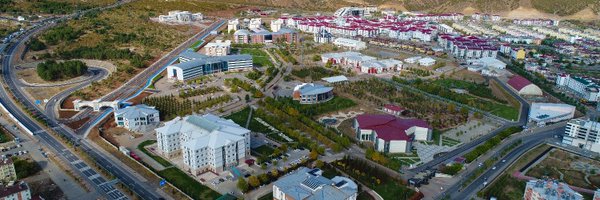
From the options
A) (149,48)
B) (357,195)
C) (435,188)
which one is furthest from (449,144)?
(149,48)

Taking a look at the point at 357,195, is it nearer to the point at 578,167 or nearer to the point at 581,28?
the point at 578,167

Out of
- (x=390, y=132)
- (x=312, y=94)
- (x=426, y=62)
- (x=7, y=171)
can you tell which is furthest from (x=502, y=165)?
(x=7, y=171)

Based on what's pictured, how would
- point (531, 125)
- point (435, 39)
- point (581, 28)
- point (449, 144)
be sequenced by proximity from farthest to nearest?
point (581, 28) → point (435, 39) → point (531, 125) → point (449, 144)

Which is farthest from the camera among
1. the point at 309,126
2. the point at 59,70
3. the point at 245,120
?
the point at 59,70

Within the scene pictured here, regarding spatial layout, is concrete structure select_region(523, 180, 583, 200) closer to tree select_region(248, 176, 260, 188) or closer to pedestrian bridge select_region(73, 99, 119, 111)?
tree select_region(248, 176, 260, 188)

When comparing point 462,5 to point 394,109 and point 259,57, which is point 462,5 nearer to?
point 259,57

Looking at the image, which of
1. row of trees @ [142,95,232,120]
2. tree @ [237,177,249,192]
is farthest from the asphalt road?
row of trees @ [142,95,232,120]

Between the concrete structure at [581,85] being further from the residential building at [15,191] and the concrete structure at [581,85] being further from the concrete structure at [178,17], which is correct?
the concrete structure at [178,17]
